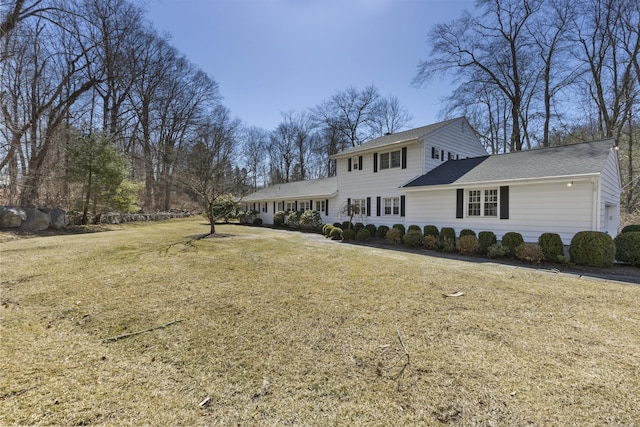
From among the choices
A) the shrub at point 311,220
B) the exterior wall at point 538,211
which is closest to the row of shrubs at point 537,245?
the exterior wall at point 538,211

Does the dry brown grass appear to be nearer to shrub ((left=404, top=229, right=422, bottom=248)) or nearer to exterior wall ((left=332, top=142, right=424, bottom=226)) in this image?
shrub ((left=404, top=229, right=422, bottom=248))

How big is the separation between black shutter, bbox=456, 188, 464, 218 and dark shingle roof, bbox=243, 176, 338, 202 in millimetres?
8441

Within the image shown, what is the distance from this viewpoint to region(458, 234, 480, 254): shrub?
10.6 m

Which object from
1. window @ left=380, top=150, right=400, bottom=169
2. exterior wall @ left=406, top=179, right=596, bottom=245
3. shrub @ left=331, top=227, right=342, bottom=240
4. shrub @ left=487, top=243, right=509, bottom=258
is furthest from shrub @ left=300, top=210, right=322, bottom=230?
shrub @ left=487, top=243, right=509, bottom=258

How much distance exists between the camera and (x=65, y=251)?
8.32 m

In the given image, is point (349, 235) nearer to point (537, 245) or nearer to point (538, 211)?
point (537, 245)

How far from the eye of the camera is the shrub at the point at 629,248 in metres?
8.32

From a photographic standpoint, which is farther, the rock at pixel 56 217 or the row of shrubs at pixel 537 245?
the rock at pixel 56 217

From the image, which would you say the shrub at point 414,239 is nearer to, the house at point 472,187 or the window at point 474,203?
the house at point 472,187

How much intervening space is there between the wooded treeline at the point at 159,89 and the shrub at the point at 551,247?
42.1 feet

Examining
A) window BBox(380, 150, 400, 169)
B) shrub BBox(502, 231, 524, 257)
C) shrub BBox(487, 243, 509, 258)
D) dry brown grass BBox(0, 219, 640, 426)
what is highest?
window BBox(380, 150, 400, 169)

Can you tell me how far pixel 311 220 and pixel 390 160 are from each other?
6.84m

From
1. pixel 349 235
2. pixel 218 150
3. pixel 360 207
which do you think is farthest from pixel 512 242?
pixel 218 150

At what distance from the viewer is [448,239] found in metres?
11.5
